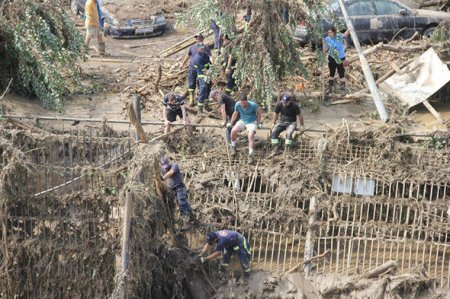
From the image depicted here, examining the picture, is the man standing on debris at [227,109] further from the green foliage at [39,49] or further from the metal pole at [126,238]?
the metal pole at [126,238]

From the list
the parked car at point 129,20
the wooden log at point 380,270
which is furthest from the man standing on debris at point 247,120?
the parked car at point 129,20

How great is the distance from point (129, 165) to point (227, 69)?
5.10 meters

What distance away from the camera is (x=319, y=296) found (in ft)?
40.8

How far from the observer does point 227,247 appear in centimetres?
1235

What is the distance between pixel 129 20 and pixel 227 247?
9.79 m

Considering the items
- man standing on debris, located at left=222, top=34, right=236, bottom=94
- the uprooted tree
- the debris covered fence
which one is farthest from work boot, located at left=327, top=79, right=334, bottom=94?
the debris covered fence

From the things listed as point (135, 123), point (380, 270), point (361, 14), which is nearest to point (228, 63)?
point (135, 123)

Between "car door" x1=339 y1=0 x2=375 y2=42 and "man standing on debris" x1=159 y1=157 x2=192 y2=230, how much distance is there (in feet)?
27.6

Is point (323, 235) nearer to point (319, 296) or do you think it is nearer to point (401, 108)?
point (319, 296)

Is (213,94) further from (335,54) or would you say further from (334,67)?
(334,67)

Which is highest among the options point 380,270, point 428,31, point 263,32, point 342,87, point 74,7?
point 74,7

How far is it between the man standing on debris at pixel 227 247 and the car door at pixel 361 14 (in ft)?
27.9

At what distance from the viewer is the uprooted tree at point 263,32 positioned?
1505cm

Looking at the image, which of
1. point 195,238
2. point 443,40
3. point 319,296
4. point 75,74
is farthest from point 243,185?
point 443,40
